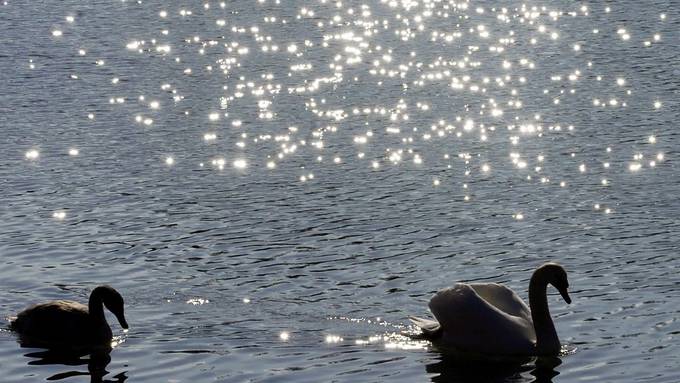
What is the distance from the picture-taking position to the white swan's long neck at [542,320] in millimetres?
18125

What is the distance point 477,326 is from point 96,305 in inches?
188

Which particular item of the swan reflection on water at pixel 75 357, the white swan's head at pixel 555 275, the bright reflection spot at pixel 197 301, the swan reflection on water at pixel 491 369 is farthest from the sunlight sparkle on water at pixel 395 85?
the swan reflection on water at pixel 75 357

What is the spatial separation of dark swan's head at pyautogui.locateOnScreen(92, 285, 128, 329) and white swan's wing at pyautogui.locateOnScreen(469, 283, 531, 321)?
172 inches

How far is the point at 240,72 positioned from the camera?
131 feet

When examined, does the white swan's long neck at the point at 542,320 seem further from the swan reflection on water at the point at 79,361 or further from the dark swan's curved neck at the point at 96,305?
the dark swan's curved neck at the point at 96,305

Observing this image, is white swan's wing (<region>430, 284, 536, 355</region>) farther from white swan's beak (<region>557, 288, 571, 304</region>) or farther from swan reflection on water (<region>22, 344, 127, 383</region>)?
swan reflection on water (<region>22, 344, 127, 383</region>)

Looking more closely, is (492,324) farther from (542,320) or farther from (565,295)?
(565,295)

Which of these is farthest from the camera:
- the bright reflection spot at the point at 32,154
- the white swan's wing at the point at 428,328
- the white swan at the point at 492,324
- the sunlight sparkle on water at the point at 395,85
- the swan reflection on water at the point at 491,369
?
the sunlight sparkle on water at the point at 395,85

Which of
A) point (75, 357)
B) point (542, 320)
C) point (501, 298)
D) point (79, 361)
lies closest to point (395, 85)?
point (501, 298)

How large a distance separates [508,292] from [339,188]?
8381 mm

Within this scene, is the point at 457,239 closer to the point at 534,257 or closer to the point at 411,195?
the point at 534,257

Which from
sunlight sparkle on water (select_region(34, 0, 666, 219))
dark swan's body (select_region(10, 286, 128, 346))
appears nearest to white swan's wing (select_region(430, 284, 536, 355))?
dark swan's body (select_region(10, 286, 128, 346))

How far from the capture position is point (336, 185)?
27422 millimetres

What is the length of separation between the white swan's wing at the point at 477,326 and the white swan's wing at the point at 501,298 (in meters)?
0.40
